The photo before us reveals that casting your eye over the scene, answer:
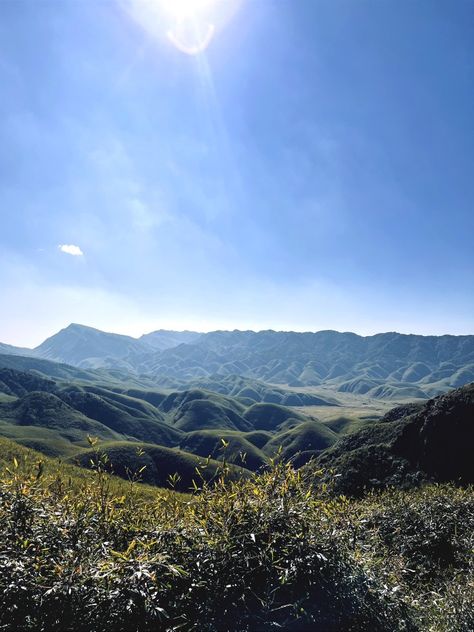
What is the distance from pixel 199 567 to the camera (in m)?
6.11

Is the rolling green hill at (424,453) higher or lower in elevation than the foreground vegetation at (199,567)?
lower

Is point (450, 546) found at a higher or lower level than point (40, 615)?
lower

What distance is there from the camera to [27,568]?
557 cm

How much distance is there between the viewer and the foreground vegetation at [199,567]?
17.2 ft

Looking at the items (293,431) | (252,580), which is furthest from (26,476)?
(293,431)

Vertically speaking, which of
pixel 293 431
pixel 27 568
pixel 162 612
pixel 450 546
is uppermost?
pixel 27 568

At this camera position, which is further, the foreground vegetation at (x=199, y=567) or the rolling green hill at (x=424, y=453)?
the rolling green hill at (x=424, y=453)

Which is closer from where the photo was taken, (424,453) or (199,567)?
(199,567)

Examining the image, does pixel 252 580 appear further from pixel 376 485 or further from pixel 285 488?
pixel 376 485

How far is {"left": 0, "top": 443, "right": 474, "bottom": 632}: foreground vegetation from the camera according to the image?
5254 millimetres

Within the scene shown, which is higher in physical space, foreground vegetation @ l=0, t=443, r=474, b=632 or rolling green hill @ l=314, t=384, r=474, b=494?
foreground vegetation @ l=0, t=443, r=474, b=632

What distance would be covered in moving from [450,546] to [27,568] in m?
14.0

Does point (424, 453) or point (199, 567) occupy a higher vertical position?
point (199, 567)

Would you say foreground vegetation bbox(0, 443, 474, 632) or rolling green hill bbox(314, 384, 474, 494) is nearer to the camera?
foreground vegetation bbox(0, 443, 474, 632)
